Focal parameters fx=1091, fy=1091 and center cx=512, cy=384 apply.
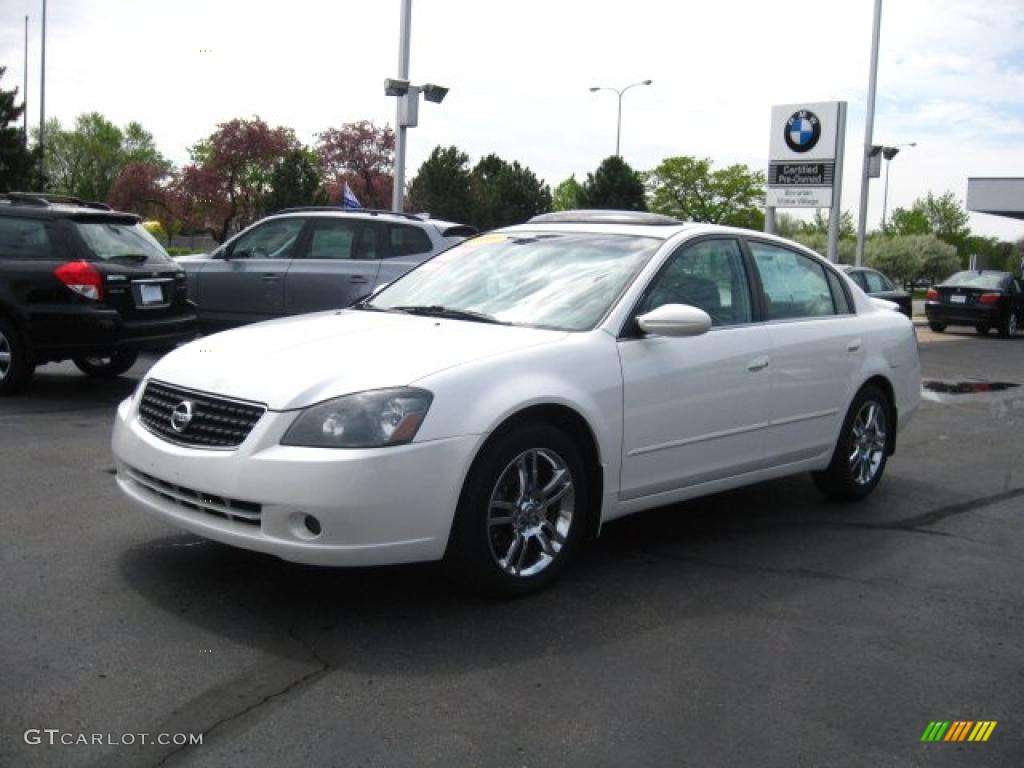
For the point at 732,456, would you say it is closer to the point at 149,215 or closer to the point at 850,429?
the point at 850,429

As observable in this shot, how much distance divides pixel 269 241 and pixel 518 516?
849 cm

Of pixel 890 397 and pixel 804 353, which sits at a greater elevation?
pixel 804 353

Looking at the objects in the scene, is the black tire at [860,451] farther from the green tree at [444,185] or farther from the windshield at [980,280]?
the green tree at [444,185]

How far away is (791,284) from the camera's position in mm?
5980

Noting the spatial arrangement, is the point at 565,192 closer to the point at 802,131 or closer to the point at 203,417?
the point at 802,131

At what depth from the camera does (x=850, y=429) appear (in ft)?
20.2

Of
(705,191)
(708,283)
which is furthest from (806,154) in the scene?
(705,191)

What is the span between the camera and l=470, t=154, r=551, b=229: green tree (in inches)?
2443

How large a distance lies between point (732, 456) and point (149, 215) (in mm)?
67028

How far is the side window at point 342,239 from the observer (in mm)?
11773

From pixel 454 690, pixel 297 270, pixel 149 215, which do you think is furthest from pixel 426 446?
pixel 149 215

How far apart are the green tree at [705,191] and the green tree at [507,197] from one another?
1465 cm

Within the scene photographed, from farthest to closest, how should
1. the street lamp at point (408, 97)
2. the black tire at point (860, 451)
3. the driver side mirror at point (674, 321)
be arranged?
the street lamp at point (408, 97) → the black tire at point (860, 451) → the driver side mirror at point (674, 321)

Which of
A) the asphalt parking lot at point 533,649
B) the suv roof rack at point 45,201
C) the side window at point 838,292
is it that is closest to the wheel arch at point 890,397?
the side window at point 838,292
